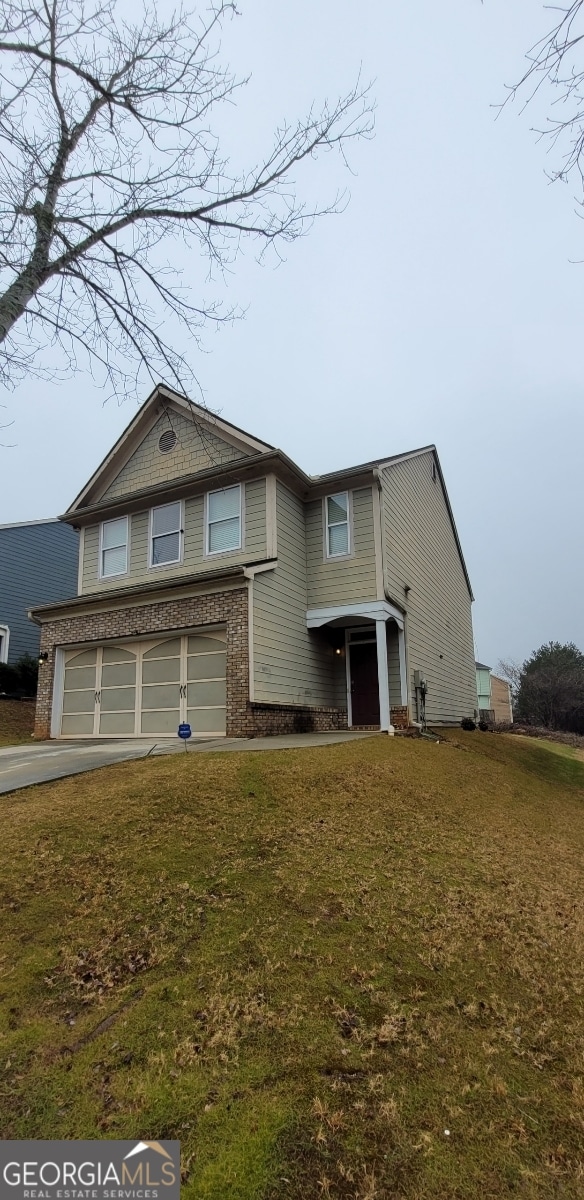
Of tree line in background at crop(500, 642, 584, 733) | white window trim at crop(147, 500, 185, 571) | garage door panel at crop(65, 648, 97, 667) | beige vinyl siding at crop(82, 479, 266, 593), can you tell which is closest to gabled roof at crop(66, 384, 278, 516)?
beige vinyl siding at crop(82, 479, 266, 593)

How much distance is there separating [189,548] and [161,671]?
3.00m

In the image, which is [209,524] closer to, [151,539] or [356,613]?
[151,539]

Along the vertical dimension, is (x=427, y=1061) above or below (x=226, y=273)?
below

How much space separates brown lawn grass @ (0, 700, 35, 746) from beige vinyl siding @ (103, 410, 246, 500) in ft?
21.5

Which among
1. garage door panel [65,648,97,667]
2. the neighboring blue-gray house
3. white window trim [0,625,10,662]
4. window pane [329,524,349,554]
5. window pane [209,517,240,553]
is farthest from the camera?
the neighboring blue-gray house

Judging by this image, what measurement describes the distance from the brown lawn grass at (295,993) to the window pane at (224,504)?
824cm

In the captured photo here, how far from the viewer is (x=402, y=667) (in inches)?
553

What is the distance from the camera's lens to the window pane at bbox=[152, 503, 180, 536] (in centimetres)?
1459

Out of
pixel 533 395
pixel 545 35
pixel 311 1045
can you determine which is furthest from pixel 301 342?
pixel 311 1045

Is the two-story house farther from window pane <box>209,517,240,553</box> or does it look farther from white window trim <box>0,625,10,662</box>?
white window trim <box>0,625,10,662</box>

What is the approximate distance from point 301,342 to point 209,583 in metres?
4.84

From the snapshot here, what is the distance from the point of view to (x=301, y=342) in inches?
444

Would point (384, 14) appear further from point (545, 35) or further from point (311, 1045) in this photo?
point (311, 1045)

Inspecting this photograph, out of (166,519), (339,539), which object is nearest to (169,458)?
(166,519)
